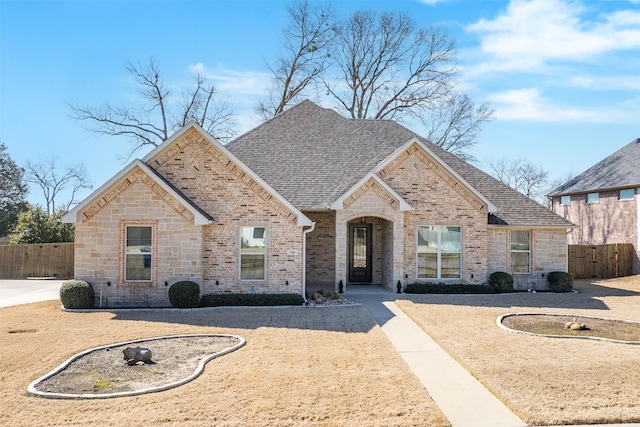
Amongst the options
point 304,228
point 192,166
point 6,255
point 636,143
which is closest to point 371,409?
point 304,228

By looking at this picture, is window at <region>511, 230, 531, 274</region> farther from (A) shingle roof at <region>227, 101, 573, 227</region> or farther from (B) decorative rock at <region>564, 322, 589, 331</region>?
(B) decorative rock at <region>564, 322, 589, 331</region>

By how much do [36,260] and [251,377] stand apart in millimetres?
22998

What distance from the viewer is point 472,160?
3694 cm

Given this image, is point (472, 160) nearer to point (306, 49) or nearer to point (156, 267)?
point (306, 49)

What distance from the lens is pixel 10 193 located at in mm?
40750

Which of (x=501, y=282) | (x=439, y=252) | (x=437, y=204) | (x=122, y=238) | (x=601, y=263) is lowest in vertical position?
(x=501, y=282)

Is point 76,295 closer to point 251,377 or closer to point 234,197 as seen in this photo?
point 234,197

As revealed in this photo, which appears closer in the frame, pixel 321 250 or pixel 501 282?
pixel 501 282

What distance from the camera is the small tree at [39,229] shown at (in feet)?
89.4

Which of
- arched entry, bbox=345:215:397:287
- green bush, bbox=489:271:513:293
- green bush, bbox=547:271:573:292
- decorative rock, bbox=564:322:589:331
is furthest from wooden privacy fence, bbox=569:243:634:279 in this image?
decorative rock, bbox=564:322:589:331

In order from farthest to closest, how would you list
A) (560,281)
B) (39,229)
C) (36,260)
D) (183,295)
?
(39,229) → (36,260) → (560,281) → (183,295)

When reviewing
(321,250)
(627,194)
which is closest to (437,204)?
(321,250)

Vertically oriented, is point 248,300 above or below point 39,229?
below

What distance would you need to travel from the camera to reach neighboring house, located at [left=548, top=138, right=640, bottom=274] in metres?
26.6
